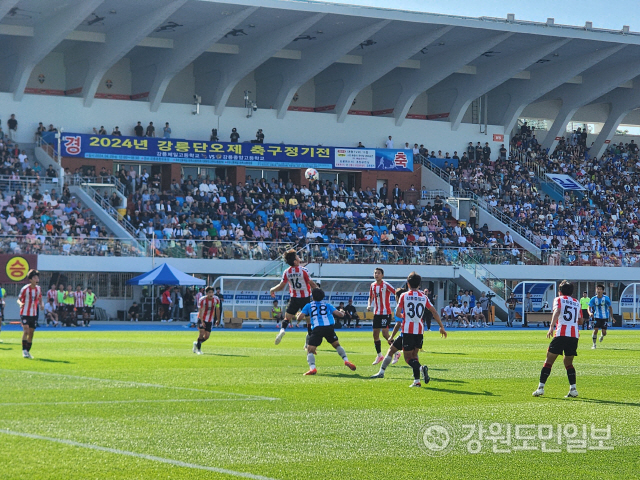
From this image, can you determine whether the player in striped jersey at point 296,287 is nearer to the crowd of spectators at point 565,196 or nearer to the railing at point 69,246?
the railing at point 69,246

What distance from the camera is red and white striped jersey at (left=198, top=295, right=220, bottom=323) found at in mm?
22656

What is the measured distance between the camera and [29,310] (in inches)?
794

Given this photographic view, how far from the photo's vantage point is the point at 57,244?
41094 mm

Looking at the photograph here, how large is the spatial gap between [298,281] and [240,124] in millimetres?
38214

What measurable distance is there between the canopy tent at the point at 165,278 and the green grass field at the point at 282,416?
18595 mm

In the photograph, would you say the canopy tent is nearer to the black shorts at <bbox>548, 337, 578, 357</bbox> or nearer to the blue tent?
the blue tent

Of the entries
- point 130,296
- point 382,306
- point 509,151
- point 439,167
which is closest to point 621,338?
point 382,306

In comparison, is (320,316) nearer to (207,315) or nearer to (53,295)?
(207,315)

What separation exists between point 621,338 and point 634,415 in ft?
77.0

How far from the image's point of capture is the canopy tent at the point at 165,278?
39.3 metres

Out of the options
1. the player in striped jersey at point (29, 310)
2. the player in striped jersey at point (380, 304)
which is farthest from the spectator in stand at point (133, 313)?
the player in striped jersey at point (380, 304)

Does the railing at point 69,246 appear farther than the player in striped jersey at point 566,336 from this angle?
Yes

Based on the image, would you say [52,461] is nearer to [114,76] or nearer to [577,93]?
[114,76]

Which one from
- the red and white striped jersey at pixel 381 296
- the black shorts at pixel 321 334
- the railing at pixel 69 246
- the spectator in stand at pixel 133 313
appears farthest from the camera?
the spectator in stand at pixel 133 313
